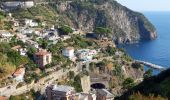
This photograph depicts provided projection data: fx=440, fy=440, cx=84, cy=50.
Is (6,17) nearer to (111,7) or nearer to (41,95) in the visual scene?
(41,95)

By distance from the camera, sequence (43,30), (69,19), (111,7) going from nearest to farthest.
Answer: (43,30)
(69,19)
(111,7)

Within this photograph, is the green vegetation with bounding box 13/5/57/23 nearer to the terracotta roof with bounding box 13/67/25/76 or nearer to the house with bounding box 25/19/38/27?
the house with bounding box 25/19/38/27

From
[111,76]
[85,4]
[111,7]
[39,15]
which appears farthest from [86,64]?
[111,7]

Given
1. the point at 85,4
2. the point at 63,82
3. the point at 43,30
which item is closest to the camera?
the point at 63,82

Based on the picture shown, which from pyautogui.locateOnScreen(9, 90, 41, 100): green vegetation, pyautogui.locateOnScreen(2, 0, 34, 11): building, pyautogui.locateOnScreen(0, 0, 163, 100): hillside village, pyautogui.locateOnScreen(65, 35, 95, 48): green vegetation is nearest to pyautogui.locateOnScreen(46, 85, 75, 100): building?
pyautogui.locateOnScreen(0, 0, 163, 100): hillside village

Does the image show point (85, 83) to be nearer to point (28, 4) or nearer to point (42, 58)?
point (42, 58)
